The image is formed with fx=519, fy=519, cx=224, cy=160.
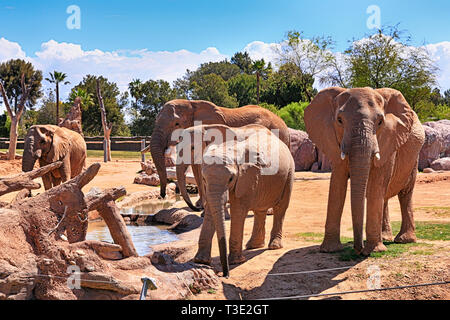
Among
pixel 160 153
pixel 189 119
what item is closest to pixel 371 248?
pixel 160 153

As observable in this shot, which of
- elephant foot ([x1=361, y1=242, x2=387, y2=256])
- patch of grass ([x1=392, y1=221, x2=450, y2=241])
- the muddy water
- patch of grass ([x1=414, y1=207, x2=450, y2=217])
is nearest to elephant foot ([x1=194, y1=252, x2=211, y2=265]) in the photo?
elephant foot ([x1=361, y1=242, x2=387, y2=256])

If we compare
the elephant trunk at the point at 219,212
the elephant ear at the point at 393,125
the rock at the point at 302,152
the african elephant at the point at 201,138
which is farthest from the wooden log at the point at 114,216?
the rock at the point at 302,152

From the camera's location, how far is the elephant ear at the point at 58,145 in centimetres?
1268

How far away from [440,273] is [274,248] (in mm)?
2829

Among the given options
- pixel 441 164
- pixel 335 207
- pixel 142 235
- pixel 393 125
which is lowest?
pixel 142 235

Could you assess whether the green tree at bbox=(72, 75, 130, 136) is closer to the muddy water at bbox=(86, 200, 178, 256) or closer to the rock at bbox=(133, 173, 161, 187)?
the rock at bbox=(133, 173, 161, 187)

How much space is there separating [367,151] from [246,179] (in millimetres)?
1639

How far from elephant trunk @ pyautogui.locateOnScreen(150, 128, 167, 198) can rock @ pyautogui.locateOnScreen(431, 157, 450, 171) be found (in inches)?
556

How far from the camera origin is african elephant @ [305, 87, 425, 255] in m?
6.77

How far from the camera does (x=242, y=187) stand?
7.04 meters

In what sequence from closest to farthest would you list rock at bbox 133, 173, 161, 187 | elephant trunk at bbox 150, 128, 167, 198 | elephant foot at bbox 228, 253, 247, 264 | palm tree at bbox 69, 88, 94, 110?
elephant foot at bbox 228, 253, 247, 264, elephant trunk at bbox 150, 128, 167, 198, rock at bbox 133, 173, 161, 187, palm tree at bbox 69, 88, 94, 110

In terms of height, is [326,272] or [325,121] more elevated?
[325,121]

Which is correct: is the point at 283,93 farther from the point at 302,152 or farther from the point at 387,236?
the point at 387,236
